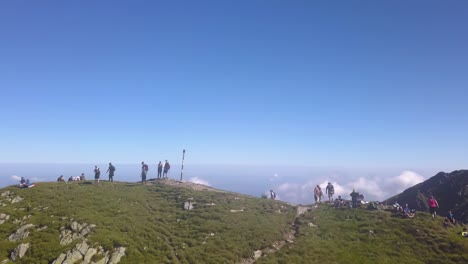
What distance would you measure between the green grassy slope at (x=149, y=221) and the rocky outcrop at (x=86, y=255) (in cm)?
63

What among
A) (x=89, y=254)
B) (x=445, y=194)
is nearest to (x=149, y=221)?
(x=89, y=254)

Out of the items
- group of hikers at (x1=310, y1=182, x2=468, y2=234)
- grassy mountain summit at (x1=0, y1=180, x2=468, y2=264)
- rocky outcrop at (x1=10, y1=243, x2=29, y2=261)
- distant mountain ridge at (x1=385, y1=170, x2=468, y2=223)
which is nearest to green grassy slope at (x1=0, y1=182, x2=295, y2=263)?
grassy mountain summit at (x1=0, y1=180, x2=468, y2=264)

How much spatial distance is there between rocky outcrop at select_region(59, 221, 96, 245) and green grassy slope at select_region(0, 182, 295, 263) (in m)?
0.63

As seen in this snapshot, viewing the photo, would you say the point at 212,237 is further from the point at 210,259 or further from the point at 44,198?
the point at 44,198

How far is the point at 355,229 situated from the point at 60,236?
37.3m

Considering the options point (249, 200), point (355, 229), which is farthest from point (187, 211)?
point (355, 229)

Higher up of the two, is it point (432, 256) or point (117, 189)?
point (117, 189)

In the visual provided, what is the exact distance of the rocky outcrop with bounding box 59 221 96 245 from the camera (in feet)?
111

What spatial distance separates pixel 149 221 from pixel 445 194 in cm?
6379

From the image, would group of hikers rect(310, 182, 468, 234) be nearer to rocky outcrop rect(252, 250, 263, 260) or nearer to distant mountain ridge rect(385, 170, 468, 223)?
distant mountain ridge rect(385, 170, 468, 223)

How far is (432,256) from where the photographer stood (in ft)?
113

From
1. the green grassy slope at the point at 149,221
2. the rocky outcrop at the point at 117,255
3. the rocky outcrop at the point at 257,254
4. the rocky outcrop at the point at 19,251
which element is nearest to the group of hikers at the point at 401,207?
the green grassy slope at the point at 149,221

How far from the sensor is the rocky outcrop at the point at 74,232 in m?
33.7

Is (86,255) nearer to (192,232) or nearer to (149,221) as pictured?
(149,221)
